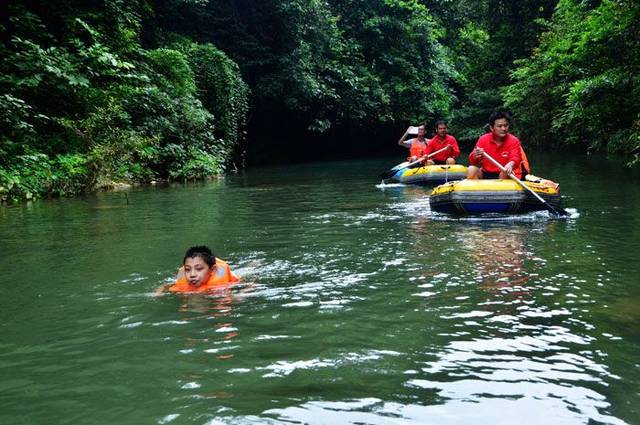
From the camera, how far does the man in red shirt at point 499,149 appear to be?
30.9 feet

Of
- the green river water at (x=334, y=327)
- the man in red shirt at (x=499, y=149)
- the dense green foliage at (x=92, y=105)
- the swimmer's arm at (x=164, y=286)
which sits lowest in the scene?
the green river water at (x=334, y=327)

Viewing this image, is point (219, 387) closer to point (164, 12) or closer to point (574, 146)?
point (164, 12)

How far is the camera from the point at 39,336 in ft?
13.3

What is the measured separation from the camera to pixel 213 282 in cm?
525

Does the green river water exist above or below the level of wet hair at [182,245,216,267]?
below

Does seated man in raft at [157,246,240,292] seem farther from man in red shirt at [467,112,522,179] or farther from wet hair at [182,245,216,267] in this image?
man in red shirt at [467,112,522,179]

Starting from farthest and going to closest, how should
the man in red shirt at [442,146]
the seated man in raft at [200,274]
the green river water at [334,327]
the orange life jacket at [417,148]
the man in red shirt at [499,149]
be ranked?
the orange life jacket at [417,148] → the man in red shirt at [442,146] → the man in red shirt at [499,149] → the seated man in raft at [200,274] → the green river water at [334,327]

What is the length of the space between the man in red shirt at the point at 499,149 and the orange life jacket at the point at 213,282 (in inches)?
206

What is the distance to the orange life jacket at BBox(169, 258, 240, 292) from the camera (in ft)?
16.9

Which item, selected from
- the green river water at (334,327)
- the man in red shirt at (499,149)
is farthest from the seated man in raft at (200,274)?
the man in red shirt at (499,149)

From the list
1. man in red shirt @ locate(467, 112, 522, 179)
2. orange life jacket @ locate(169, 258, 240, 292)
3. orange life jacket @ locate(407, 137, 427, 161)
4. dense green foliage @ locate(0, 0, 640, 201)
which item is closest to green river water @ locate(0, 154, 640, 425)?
orange life jacket @ locate(169, 258, 240, 292)

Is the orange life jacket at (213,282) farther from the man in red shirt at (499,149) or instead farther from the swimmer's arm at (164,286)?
the man in red shirt at (499,149)

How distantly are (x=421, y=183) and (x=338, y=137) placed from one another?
2202cm

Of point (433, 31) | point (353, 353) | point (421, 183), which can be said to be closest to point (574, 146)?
point (433, 31)
